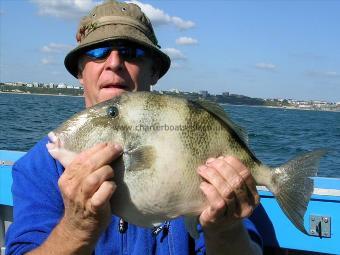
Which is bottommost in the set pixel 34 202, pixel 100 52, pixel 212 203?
pixel 34 202

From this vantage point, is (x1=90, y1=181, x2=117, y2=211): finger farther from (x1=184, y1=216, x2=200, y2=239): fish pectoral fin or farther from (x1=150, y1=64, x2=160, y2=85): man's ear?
(x1=150, y1=64, x2=160, y2=85): man's ear

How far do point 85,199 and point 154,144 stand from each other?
0.42 meters

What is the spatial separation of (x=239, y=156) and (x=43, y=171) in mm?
1305

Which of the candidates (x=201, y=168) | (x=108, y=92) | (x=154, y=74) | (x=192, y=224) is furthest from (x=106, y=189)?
(x=154, y=74)

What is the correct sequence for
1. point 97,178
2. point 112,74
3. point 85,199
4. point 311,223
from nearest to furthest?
point 97,178 → point 85,199 → point 112,74 → point 311,223

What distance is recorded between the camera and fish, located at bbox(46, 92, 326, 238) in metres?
2.12

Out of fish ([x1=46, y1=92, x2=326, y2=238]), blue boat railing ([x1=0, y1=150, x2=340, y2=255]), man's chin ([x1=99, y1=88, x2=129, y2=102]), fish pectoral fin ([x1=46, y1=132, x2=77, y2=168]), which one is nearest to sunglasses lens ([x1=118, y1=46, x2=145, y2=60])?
man's chin ([x1=99, y1=88, x2=129, y2=102])

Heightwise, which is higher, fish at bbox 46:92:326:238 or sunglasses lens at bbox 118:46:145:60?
sunglasses lens at bbox 118:46:145:60

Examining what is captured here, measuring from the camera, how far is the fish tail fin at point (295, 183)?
2455 millimetres

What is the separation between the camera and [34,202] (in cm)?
280

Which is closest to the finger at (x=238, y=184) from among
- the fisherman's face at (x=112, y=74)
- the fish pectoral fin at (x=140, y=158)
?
the fish pectoral fin at (x=140, y=158)

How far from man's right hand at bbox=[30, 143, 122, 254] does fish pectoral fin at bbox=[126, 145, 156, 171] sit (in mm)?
60

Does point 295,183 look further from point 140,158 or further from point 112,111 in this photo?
point 112,111

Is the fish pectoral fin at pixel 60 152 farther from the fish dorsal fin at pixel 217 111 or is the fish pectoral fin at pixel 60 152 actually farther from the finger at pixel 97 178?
the fish dorsal fin at pixel 217 111
